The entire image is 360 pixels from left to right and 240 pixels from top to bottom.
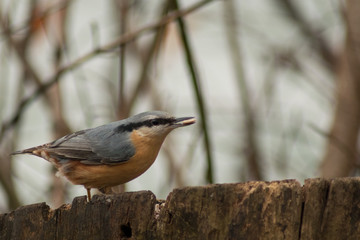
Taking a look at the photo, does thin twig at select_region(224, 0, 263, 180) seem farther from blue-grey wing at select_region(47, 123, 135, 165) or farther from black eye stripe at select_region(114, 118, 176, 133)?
blue-grey wing at select_region(47, 123, 135, 165)

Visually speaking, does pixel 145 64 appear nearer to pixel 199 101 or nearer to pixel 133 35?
pixel 133 35

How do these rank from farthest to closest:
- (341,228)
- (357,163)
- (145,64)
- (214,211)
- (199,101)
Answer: (145,64) → (357,163) → (199,101) → (214,211) → (341,228)

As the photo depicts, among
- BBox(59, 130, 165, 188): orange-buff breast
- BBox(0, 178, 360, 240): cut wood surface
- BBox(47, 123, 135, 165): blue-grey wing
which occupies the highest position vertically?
BBox(47, 123, 135, 165): blue-grey wing

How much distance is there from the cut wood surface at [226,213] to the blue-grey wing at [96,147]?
4.57 feet

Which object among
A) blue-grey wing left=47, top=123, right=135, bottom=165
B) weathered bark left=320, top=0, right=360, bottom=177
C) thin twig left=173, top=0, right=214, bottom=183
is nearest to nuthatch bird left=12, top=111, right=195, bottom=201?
blue-grey wing left=47, top=123, right=135, bottom=165

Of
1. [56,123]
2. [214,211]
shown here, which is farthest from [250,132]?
[214,211]

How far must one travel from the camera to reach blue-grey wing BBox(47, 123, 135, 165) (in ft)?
13.3

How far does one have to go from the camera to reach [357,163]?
491cm

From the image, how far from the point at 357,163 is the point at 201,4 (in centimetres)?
188

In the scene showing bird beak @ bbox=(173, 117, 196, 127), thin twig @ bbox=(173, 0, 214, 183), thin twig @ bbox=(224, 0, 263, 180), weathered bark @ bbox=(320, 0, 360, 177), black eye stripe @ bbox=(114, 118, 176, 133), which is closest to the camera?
thin twig @ bbox=(173, 0, 214, 183)

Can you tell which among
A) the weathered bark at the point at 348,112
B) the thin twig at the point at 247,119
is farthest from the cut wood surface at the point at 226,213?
the thin twig at the point at 247,119

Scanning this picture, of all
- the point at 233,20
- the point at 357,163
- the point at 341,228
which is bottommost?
the point at 341,228

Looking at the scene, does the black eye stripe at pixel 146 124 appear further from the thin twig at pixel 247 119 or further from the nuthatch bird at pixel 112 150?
the thin twig at pixel 247 119

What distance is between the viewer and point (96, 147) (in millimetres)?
4180
